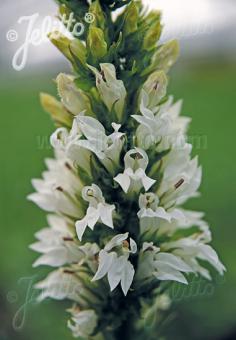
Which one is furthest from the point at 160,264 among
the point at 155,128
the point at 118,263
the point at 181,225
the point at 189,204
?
the point at 189,204

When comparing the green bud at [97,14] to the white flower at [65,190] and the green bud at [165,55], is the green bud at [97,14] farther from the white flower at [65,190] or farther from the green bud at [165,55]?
the white flower at [65,190]

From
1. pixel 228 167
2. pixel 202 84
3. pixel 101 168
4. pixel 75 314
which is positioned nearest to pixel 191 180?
pixel 101 168

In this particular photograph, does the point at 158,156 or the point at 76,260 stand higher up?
the point at 158,156

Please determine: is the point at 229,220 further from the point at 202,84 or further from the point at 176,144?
the point at 202,84

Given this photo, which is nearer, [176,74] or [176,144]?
[176,144]

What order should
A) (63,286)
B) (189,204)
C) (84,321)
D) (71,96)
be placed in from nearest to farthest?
(71,96), (84,321), (63,286), (189,204)

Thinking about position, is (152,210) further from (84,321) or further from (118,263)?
(84,321)

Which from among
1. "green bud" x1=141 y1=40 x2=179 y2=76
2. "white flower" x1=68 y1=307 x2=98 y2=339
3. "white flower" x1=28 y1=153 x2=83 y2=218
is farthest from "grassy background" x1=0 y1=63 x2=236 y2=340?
"green bud" x1=141 y1=40 x2=179 y2=76
